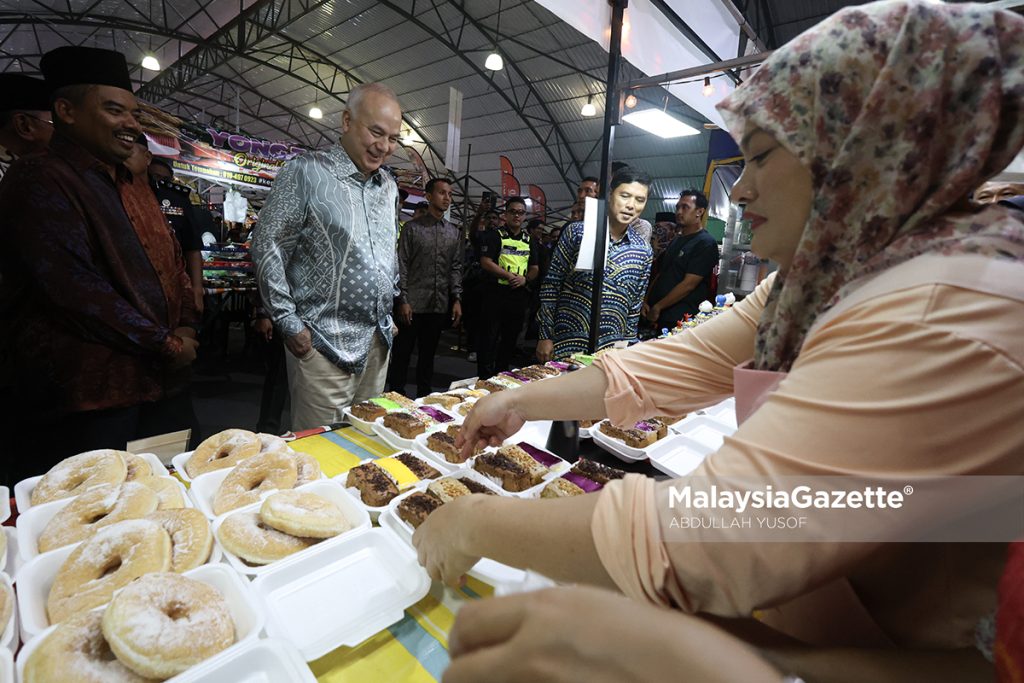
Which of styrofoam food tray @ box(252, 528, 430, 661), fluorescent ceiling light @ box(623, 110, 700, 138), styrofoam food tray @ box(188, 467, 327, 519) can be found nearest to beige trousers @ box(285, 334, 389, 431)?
styrofoam food tray @ box(188, 467, 327, 519)

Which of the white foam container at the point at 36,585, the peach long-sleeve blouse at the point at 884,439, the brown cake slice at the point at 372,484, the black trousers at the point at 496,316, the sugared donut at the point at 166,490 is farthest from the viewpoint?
the black trousers at the point at 496,316

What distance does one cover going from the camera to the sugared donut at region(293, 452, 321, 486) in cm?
153

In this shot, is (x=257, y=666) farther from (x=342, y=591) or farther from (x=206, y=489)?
(x=206, y=489)

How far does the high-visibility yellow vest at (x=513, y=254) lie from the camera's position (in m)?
6.21

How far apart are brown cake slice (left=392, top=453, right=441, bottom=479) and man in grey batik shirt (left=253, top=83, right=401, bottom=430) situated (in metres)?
1.11

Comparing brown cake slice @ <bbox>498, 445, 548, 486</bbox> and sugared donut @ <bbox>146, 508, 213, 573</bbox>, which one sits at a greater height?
brown cake slice @ <bbox>498, 445, 548, 486</bbox>

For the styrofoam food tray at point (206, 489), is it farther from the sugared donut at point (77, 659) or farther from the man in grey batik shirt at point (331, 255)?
the man in grey batik shirt at point (331, 255)

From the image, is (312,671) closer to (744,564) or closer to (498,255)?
(744,564)

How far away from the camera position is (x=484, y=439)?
1644 mm

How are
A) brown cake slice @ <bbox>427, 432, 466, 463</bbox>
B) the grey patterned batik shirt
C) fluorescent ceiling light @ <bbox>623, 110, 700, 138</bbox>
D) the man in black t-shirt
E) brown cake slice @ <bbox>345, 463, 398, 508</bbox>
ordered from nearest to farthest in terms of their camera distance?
brown cake slice @ <bbox>345, 463, 398, 508</bbox>
brown cake slice @ <bbox>427, 432, 466, 463</bbox>
the grey patterned batik shirt
fluorescent ceiling light @ <bbox>623, 110, 700, 138</bbox>
the man in black t-shirt

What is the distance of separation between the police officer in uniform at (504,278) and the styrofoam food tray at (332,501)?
488 centimetres

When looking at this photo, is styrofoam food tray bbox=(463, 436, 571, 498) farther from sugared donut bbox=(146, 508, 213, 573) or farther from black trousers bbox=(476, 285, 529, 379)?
black trousers bbox=(476, 285, 529, 379)

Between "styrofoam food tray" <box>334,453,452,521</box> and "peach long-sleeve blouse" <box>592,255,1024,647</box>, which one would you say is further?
"styrofoam food tray" <box>334,453,452,521</box>

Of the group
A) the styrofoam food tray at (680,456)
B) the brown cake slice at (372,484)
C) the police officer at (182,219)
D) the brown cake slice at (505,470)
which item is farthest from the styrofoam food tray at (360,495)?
the police officer at (182,219)
